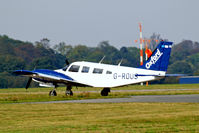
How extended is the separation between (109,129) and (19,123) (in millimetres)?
4281

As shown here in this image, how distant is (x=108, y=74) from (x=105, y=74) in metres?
0.26

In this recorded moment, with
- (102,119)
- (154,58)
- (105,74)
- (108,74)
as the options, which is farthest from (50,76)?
(102,119)

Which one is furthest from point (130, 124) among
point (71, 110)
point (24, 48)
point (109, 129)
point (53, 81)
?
point (24, 48)

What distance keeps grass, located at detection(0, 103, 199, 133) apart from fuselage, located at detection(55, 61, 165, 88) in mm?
8214

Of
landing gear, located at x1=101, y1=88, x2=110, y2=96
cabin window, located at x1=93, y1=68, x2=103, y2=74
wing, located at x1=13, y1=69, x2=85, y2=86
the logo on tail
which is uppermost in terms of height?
the logo on tail

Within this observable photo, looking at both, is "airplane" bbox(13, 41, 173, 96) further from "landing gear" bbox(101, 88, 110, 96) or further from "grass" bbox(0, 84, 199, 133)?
"grass" bbox(0, 84, 199, 133)

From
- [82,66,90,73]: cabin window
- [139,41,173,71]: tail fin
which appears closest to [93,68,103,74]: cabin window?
[82,66,90,73]: cabin window

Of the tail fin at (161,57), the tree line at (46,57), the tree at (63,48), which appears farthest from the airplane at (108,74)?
the tree at (63,48)

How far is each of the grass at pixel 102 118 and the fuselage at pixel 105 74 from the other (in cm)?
821

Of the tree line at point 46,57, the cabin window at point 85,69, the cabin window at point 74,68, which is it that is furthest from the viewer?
the tree line at point 46,57

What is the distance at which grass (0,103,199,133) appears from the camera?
17391 mm

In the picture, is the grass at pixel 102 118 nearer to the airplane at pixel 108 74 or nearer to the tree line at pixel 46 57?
the airplane at pixel 108 74

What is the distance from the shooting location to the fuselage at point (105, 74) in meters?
34.7

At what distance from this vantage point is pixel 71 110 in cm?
2445
